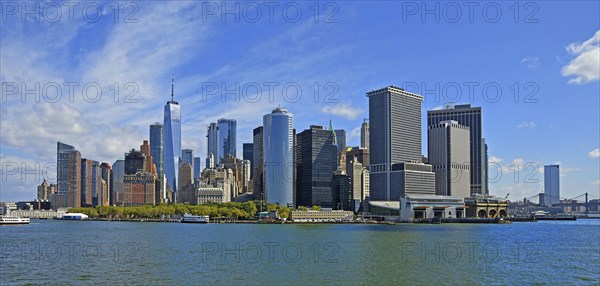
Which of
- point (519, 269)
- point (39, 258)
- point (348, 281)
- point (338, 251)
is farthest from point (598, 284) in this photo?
point (39, 258)

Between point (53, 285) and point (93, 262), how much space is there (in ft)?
53.2

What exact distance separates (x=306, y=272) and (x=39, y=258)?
103 feet

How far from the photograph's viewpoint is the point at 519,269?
60781mm

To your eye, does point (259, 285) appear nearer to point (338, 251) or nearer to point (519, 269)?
point (519, 269)

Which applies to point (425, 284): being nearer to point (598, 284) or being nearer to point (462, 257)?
point (598, 284)

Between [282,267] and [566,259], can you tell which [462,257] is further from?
[282,267]

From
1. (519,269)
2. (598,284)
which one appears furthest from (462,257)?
(598,284)

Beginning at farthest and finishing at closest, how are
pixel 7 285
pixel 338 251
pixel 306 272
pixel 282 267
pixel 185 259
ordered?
pixel 338 251 < pixel 185 259 < pixel 282 267 < pixel 306 272 < pixel 7 285

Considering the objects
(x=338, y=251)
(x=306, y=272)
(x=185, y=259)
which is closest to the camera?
(x=306, y=272)

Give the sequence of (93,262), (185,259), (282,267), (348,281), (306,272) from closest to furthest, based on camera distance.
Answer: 1. (348,281)
2. (306,272)
3. (282,267)
4. (93,262)
5. (185,259)

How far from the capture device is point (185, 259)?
225 ft

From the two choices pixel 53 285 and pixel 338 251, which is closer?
pixel 53 285

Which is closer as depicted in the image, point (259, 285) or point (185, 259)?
point (259, 285)

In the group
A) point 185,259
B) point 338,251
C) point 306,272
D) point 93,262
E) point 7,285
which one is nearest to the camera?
point 7,285
